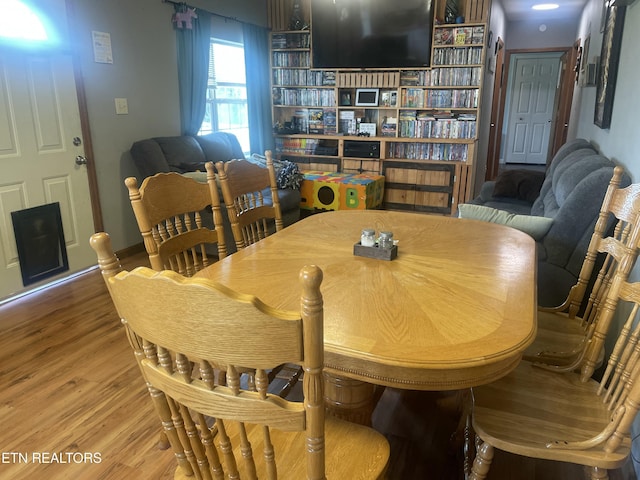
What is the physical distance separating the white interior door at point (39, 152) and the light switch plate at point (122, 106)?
416 millimetres

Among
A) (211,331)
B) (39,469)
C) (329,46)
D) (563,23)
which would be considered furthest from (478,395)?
(563,23)

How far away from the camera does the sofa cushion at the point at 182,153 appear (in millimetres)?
4066

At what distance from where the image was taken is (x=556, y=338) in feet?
5.54

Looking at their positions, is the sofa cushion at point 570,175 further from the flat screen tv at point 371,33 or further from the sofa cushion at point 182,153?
the sofa cushion at point 182,153

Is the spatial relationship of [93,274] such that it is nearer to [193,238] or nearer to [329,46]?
[193,238]

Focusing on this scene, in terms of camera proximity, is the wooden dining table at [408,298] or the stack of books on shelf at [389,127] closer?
the wooden dining table at [408,298]

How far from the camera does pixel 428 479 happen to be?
1.63 metres

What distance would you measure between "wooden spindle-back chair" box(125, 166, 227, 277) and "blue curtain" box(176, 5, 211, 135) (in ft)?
10.1

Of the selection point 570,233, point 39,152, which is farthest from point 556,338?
point 39,152

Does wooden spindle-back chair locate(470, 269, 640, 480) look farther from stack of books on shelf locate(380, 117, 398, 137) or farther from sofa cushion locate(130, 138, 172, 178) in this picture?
stack of books on shelf locate(380, 117, 398, 137)

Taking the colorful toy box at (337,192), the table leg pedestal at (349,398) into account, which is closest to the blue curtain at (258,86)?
the colorful toy box at (337,192)

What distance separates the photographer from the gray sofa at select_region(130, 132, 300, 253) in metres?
3.94

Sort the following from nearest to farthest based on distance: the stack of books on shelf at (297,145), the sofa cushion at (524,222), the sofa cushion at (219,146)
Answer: the sofa cushion at (524,222) < the sofa cushion at (219,146) < the stack of books on shelf at (297,145)

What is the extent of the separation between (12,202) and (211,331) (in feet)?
9.96
